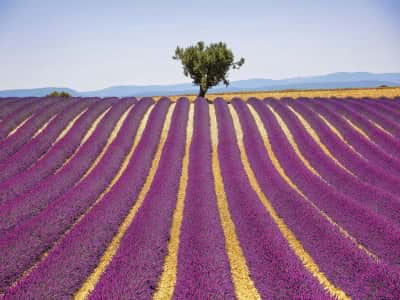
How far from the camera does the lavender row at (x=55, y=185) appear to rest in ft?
25.6

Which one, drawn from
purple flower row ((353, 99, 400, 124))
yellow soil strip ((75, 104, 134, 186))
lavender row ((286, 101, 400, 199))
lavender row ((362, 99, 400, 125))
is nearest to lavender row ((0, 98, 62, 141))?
yellow soil strip ((75, 104, 134, 186))

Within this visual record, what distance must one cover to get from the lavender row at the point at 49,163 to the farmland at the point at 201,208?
69 mm

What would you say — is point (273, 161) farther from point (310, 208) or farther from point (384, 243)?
point (384, 243)

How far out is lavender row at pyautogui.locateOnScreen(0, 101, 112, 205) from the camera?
9383mm

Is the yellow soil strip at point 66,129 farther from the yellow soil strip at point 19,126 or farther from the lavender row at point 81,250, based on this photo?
the lavender row at point 81,250

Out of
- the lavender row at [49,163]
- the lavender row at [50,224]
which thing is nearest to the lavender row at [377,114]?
the lavender row at [50,224]

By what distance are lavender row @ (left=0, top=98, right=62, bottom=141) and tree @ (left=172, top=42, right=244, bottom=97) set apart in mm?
13834

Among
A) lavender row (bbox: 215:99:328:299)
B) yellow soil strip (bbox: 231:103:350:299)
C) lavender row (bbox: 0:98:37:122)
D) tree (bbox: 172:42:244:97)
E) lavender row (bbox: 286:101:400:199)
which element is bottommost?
yellow soil strip (bbox: 231:103:350:299)

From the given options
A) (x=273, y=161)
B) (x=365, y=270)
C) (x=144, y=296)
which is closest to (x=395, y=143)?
(x=273, y=161)

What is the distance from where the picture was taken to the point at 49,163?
11.9 metres

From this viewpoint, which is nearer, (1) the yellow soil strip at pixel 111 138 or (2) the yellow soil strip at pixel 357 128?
(1) the yellow soil strip at pixel 111 138

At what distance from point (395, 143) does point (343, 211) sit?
8.06m

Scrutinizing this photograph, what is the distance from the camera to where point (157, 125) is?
1716 centimetres

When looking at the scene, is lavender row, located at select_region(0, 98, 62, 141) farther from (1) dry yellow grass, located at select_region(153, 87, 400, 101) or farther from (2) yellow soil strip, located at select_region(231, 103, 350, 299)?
(2) yellow soil strip, located at select_region(231, 103, 350, 299)
